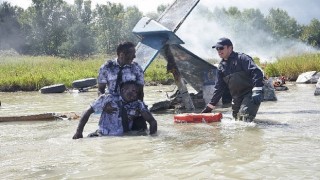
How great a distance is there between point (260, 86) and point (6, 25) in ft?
213

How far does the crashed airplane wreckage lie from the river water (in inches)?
78.9

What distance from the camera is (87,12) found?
82.9 metres

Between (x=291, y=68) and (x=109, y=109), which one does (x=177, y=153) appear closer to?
(x=109, y=109)

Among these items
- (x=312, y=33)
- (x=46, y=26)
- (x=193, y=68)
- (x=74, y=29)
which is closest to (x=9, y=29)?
(x=46, y=26)

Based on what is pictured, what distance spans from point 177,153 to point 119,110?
4.56 feet

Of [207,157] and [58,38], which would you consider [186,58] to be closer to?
[207,157]

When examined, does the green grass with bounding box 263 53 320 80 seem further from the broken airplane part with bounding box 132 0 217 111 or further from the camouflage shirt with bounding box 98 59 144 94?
the camouflage shirt with bounding box 98 59 144 94

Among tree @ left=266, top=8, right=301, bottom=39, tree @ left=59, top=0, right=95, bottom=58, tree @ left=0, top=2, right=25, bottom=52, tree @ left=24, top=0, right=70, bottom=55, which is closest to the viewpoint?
tree @ left=59, top=0, right=95, bottom=58

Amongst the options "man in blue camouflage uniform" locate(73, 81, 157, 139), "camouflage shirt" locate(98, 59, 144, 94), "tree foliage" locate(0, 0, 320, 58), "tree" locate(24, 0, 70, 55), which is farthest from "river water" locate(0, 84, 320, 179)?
"tree" locate(24, 0, 70, 55)

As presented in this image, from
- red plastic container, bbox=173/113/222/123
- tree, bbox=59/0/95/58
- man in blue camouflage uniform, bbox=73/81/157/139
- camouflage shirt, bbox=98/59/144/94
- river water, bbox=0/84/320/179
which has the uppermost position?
tree, bbox=59/0/95/58

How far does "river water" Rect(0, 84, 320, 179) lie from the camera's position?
128 inches

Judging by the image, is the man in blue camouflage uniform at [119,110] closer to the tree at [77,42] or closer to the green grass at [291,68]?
the green grass at [291,68]

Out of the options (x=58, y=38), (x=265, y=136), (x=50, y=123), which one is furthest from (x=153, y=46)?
(x=58, y=38)

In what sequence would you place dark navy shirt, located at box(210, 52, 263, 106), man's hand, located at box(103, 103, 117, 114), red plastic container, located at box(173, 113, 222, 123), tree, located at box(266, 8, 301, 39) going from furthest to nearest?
tree, located at box(266, 8, 301, 39), red plastic container, located at box(173, 113, 222, 123), dark navy shirt, located at box(210, 52, 263, 106), man's hand, located at box(103, 103, 117, 114)
